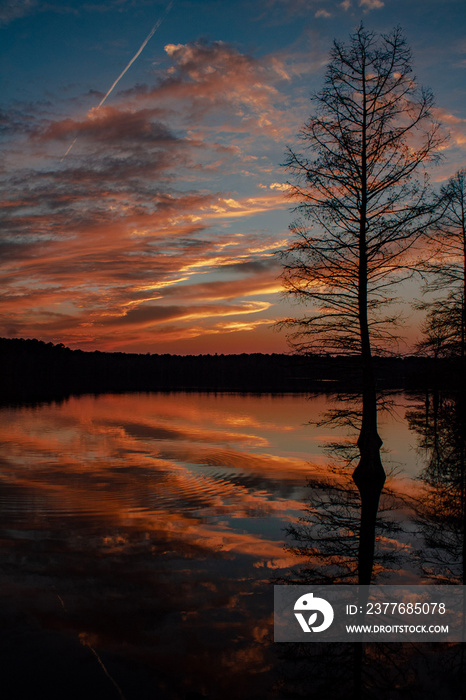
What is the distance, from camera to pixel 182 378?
18388cm

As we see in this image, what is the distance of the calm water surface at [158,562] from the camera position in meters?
5.61

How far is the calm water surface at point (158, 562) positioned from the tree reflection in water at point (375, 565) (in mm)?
135

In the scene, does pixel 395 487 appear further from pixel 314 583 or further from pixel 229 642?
pixel 229 642

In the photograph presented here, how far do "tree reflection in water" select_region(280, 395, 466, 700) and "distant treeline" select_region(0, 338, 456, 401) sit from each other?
1.80 metres

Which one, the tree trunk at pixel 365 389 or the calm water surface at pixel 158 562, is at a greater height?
the tree trunk at pixel 365 389

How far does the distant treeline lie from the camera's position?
1697 cm

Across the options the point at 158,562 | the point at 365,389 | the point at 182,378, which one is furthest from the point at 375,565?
the point at 182,378

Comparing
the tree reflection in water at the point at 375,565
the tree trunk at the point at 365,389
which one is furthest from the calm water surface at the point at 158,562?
the tree trunk at the point at 365,389

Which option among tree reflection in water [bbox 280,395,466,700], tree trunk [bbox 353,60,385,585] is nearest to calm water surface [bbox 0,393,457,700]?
tree reflection in water [bbox 280,395,466,700]

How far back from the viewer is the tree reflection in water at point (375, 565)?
5.54 m

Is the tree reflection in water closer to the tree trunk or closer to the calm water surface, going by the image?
the calm water surface

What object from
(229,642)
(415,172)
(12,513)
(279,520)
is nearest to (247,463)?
(279,520)

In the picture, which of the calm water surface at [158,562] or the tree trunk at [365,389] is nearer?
the calm water surface at [158,562]

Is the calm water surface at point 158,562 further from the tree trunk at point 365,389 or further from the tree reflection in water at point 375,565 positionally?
the tree trunk at point 365,389
